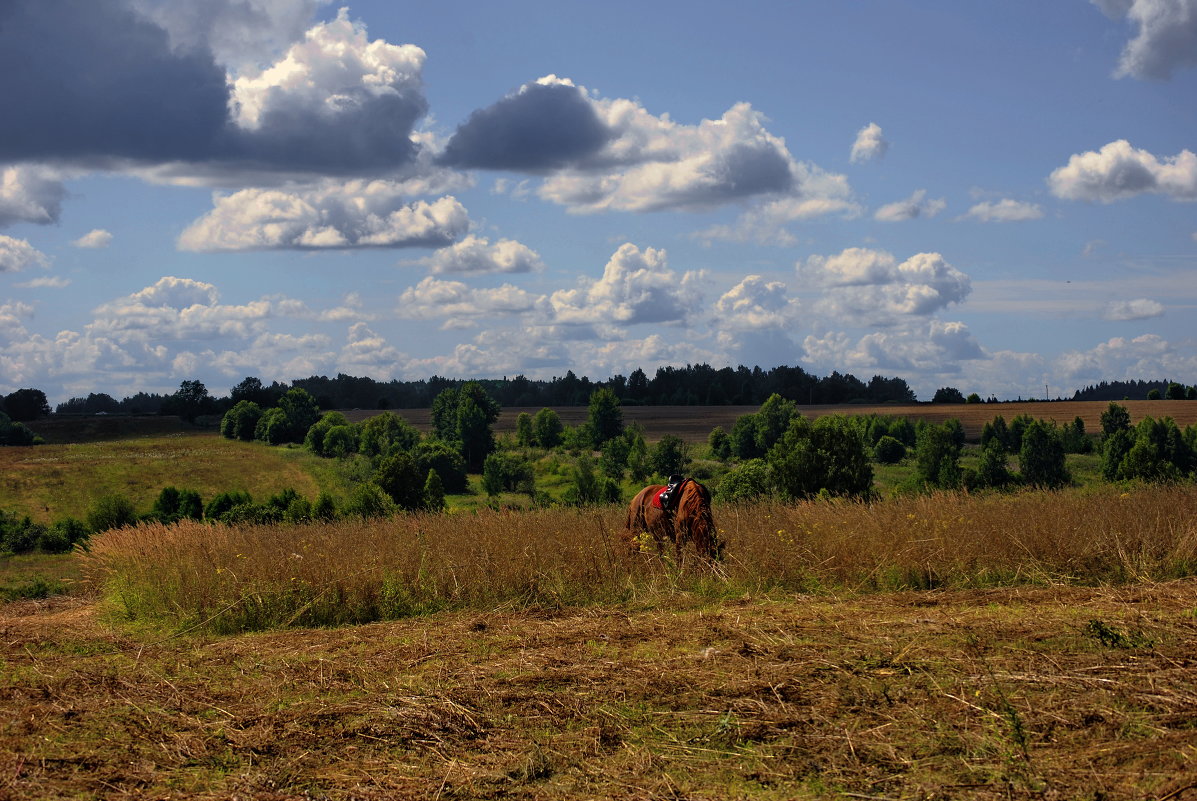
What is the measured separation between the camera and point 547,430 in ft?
343

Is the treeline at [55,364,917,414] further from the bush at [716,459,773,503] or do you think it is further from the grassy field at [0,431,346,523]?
the bush at [716,459,773,503]

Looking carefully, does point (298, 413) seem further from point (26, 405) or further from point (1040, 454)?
point (1040, 454)

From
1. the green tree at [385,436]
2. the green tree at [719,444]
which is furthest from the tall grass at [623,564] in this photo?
the green tree at [719,444]

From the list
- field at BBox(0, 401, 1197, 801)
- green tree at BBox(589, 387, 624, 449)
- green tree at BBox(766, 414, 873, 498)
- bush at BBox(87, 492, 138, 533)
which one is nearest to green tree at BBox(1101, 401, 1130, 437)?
green tree at BBox(589, 387, 624, 449)

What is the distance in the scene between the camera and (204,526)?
39.1ft

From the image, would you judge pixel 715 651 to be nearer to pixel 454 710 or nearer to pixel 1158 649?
pixel 454 710

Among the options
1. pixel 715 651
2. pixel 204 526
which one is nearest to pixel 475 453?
pixel 204 526

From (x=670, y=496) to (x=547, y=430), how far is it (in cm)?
9473

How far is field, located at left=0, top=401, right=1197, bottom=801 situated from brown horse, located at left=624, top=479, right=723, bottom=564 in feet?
0.81

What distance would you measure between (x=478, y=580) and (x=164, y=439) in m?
94.9

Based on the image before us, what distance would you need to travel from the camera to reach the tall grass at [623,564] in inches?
355

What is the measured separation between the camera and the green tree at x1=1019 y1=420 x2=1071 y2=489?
2630 inches

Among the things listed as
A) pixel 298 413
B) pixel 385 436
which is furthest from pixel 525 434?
pixel 298 413

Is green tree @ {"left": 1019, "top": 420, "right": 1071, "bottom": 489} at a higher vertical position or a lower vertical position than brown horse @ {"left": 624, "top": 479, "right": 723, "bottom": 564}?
lower
